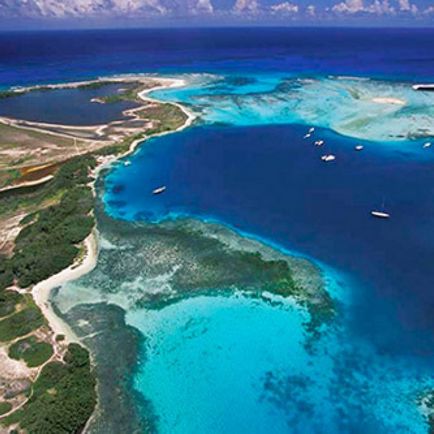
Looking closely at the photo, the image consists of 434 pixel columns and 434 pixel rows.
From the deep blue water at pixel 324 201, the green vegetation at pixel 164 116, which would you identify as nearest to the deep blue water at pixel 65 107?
the green vegetation at pixel 164 116

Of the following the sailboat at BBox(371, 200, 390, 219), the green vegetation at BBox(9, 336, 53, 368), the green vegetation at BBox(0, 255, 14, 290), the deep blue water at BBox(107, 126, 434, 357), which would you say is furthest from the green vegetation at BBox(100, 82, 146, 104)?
the green vegetation at BBox(9, 336, 53, 368)

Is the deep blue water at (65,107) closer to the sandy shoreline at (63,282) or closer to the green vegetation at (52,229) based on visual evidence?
the green vegetation at (52,229)

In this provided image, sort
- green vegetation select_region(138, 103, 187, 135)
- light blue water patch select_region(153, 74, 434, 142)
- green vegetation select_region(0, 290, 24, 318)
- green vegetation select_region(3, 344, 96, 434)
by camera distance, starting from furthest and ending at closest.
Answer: green vegetation select_region(138, 103, 187, 135) < light blue water patch select_region(153, 74, 434, 142) < green vegetation select_region(0, 290, 24, 318) < green vegetation select_region(3, 344, 96, 434)

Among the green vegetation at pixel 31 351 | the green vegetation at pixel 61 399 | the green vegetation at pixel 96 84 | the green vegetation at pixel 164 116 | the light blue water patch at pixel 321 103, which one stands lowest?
the light blue water patch at pixel 321 103

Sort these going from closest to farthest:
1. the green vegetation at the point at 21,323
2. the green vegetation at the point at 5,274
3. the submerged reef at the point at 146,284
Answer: the submerged reef at the point at 146,284
the green vegetation at the point at 21,323
the green vegetation at the point at 5,274

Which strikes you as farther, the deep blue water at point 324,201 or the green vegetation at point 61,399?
the deep blue water at point 324,201

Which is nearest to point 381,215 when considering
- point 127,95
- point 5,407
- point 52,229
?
point 52,229

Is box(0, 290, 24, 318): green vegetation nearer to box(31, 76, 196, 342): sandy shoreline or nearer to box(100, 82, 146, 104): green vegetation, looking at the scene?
box(31, 76, 196, 342): sandy shoreline
